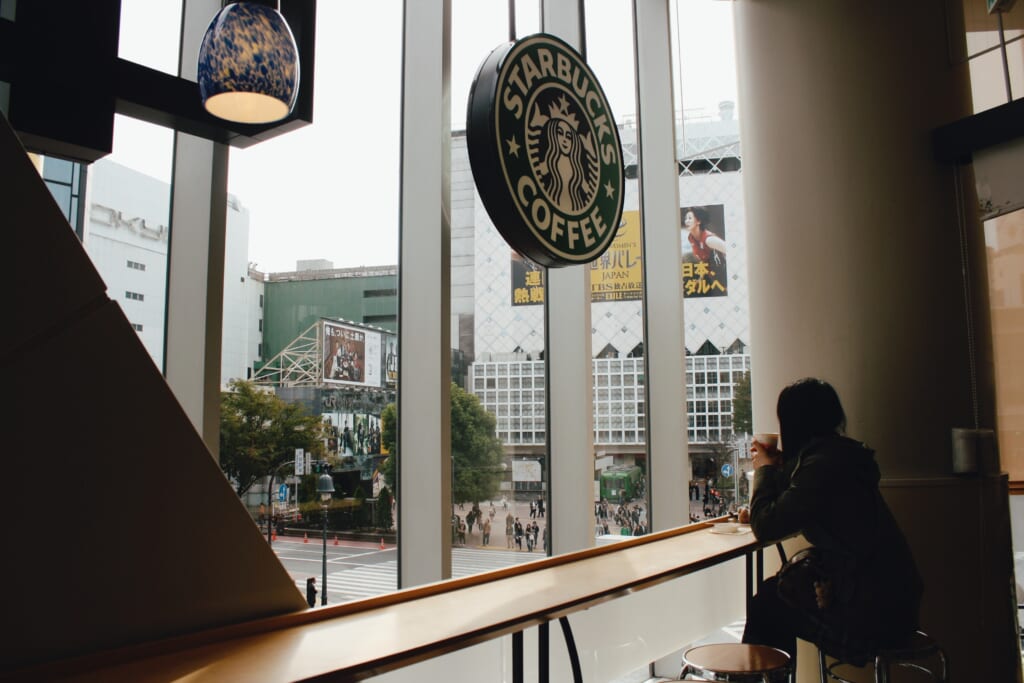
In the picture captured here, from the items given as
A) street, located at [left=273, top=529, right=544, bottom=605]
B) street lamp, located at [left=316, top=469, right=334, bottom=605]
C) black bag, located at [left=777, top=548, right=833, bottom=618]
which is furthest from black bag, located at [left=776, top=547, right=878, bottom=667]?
street lamp, located at [left=316, top=469, right=334, bottom=605]

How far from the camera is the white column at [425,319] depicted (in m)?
2.55

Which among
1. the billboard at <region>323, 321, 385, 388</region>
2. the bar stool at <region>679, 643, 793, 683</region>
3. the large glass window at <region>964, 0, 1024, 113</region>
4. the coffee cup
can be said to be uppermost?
the large glass window at <region>964, 0, 1024, 113</region>

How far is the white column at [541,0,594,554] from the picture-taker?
3.24 meters

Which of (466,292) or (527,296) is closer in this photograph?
(466,292)

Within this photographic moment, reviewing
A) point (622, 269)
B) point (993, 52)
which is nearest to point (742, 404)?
point (622, 269)

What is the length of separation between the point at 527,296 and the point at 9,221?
240 cm

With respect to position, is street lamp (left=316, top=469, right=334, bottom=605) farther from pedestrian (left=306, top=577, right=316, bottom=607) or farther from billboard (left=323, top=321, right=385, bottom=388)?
billboard (left=323, top=321, right=385, bottom=388)

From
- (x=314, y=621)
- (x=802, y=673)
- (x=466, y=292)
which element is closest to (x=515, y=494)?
(x=466, y=292)

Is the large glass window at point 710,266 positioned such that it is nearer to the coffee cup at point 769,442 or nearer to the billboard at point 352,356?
the coffee cup at point 769,442

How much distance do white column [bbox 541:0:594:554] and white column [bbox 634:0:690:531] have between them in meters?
0.80

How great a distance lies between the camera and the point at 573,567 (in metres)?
2.19

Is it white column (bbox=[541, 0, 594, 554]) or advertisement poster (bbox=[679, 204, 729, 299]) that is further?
advertisement poster (bbox=[679, 204, 729, 299])

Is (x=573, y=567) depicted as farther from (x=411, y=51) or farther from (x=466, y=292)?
(x=411, y=51)

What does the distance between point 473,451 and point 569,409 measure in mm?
611
